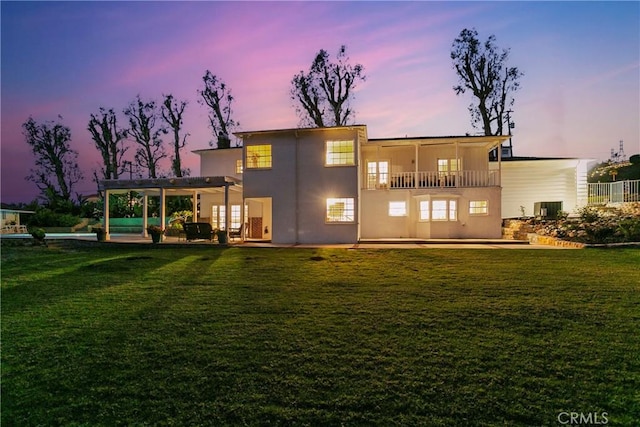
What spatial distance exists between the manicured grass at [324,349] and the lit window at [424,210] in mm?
9679

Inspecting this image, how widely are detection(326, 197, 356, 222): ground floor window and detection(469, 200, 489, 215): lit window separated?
6.54 m

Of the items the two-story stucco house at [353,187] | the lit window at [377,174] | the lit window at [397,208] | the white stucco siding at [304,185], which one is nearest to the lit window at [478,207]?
the two-story stucco house at [353,187]

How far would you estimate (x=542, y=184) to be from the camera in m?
21.3

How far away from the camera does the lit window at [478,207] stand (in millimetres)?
18047

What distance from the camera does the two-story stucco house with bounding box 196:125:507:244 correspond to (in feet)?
53.6

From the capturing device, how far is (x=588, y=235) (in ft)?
43.6

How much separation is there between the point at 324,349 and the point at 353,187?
1221 cm

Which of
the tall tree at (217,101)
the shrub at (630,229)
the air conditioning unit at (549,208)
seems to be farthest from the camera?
the tall tree at (217,101)

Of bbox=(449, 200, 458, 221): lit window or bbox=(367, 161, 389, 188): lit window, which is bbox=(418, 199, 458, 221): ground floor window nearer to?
bbox=(449, 200, 458, 221): lit window

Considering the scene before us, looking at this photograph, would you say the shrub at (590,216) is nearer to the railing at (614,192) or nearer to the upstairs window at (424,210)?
the railing at (614,192)

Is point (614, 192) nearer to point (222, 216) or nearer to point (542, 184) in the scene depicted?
point (542, 184)

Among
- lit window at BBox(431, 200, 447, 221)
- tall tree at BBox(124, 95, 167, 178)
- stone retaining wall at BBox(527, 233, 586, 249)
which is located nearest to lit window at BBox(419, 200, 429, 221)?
lit window at BBox(431, 200, 447, 221)

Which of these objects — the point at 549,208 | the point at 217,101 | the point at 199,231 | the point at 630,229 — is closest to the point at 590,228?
A: the point at 630,229

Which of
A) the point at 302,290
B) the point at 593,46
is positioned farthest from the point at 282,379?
the point at 593,46
